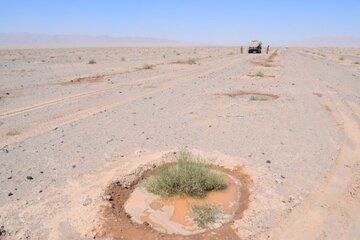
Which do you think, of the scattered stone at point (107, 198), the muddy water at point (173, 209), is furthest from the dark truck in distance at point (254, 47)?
the scattered stone at point (107, 198)

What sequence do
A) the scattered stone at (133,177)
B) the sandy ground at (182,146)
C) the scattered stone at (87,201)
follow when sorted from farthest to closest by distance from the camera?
the scattered stone at (133,177), the scattered stone at (87,201), the sandy ground at (182,146)

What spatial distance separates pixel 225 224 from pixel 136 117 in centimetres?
640

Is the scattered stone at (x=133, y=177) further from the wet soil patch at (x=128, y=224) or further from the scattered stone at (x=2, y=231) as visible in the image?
the scattered stone at (x=2, y=231)

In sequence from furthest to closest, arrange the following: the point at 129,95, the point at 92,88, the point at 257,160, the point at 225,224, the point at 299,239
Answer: the point at 92,88 < the point at 129,95 < the point at 257,160 < the point at 225,224 < the point at 299,239

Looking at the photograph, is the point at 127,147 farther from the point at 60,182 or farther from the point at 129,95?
the point at 129,95

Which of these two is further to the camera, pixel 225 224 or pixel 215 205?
pixel 215 205

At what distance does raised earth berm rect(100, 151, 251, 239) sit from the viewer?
507cm

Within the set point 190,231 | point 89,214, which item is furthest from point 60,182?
point 190,231


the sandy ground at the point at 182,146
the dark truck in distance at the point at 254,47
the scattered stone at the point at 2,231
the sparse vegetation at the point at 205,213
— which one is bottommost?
the dark truck in distance at the point at 254,47

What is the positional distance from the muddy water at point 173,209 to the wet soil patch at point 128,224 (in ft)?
0.28

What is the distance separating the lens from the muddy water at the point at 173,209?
522cm

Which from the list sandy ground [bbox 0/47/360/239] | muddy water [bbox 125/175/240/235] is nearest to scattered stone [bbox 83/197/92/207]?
→ sandy ground [bbox 0/47/360/239]

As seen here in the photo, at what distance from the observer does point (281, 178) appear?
6.66 meters

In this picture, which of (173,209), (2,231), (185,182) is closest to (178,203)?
(173,209)
